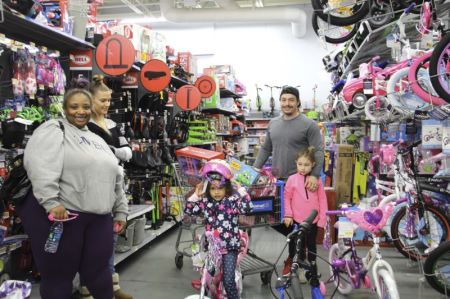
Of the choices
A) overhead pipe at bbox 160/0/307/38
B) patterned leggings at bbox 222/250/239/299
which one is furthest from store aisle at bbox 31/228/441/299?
overhead pipe at bbox 160/0/307/38

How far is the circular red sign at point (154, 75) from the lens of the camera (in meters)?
4.83

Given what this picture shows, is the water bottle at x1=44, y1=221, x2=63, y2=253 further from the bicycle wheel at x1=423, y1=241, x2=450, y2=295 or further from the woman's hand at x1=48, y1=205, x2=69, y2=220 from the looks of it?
the bicycle wheel at x1=423, y1=241, x2=450, y2=295

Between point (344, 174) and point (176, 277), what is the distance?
338cm

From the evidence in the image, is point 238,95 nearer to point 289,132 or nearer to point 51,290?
point 289,132

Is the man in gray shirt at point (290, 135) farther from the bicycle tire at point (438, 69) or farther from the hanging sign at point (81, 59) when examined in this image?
the hanging sign at point (81, 59)

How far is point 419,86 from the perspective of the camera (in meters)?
3.33

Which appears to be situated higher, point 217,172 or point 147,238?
point 217,172

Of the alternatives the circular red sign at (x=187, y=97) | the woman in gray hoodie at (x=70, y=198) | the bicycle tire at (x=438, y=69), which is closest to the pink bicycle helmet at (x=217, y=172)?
the woman in gray hoodie at (x=70, y=198)

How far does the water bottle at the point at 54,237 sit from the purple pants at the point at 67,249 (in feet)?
0.11

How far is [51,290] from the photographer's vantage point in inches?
92.7

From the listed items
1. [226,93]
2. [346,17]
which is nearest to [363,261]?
[346,17]

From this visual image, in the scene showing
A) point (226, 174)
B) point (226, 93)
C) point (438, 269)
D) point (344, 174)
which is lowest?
point (438, 269)

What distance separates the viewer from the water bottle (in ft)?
7.50

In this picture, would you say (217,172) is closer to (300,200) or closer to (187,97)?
(300,200)
